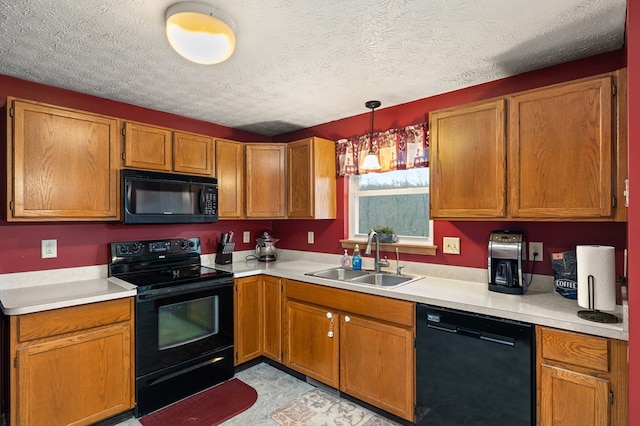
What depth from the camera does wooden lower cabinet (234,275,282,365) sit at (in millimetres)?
2836

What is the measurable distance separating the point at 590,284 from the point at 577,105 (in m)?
0.92

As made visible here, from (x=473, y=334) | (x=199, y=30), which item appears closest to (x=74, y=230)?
(x=199, y=30)

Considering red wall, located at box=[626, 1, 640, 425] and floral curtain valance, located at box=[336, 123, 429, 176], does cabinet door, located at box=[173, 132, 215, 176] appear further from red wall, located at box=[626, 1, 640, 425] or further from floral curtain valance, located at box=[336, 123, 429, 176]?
red wall, located at box=[626, 1, 640, 425]

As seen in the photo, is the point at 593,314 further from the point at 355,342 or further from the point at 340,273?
the point at 340,273

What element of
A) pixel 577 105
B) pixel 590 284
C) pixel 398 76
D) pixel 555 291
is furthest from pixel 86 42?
pixel 555 291

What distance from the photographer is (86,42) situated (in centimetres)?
178

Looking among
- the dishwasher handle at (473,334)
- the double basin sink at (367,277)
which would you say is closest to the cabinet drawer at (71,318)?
the double basin sink at (367,277)

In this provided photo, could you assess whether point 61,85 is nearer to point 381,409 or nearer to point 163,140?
point 163,140

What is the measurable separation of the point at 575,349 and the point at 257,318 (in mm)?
2259

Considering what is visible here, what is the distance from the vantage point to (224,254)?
10.6 feet

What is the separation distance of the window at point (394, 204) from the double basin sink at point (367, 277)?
361mm

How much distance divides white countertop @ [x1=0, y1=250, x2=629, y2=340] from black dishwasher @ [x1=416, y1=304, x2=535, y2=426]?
76 mm

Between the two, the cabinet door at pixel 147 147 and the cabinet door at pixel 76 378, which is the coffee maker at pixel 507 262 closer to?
the cabinet door at pixel 76 378

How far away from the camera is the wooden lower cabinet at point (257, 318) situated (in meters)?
2.84
